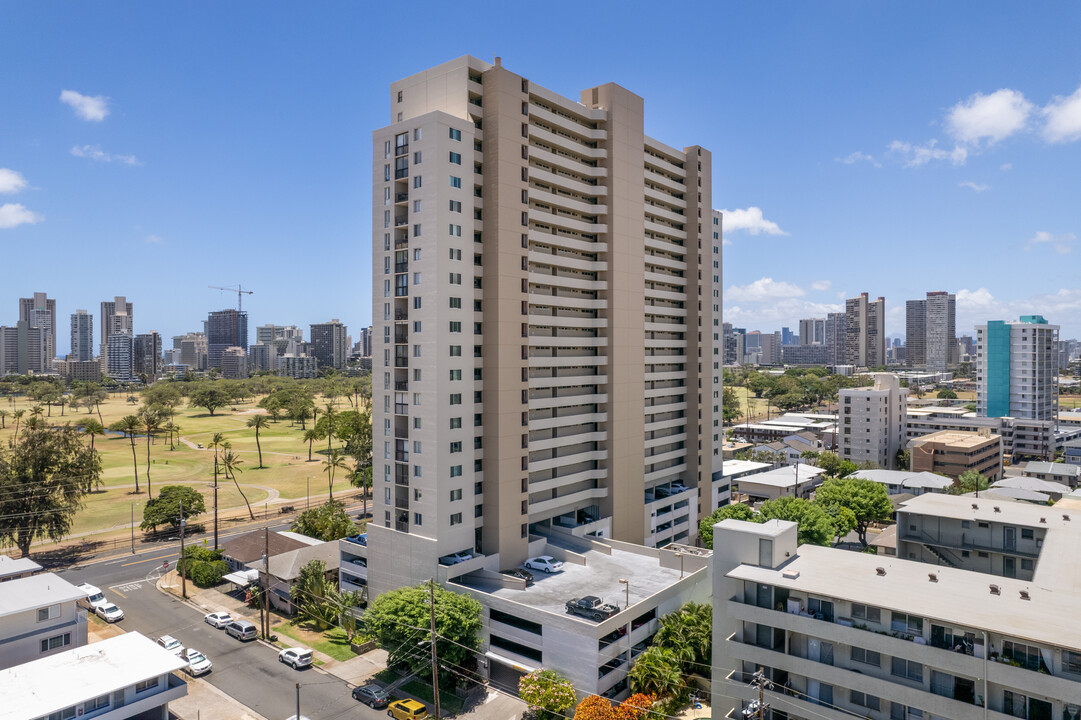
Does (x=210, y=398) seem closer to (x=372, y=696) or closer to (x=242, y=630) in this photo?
(x=242, y=630)

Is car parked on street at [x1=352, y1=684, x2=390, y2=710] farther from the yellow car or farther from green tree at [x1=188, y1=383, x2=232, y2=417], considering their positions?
green tree at [x1=188, y1=383, x2=232, y2=417]

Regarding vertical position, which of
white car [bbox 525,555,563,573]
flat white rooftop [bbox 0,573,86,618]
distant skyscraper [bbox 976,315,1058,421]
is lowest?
white car [bbox 525,555,563,573]

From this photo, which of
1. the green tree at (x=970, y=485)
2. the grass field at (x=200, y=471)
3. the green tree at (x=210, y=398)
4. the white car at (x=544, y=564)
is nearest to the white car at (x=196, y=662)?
the white car at (x=544, y=564)

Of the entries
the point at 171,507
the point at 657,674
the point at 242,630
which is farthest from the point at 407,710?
the point at 171,507

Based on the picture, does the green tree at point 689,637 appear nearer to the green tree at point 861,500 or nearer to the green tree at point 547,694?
the green tree at point 547,694

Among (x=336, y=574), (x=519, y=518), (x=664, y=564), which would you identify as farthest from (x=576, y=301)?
(x=336, y=574)

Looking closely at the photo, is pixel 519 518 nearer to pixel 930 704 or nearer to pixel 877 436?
pixel 930 704

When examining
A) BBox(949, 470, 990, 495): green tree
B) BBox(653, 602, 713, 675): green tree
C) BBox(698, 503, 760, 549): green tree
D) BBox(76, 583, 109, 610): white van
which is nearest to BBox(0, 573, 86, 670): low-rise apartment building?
BBox(76, 583, 109, 610): white van
